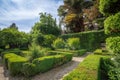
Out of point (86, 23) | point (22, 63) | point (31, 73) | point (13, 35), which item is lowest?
point (31, 73)

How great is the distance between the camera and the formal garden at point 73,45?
238 inches

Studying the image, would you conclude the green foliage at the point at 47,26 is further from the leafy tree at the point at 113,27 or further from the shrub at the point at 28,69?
the leafy tree at the point at 113,27

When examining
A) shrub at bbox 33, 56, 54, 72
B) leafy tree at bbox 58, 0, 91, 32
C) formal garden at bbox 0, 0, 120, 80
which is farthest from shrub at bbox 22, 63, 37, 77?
leafy tree at bbox 58, 0, 91, 32

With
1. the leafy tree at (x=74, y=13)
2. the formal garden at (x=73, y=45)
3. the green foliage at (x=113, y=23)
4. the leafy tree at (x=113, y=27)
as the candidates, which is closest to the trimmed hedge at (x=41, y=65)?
the formal garden at (x=73, y=45)

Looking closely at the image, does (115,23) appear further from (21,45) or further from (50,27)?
(50,27)

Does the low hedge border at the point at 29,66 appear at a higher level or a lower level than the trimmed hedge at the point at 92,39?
lower

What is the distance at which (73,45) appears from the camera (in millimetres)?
18484

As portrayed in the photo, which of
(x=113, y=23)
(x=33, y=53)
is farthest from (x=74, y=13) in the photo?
(x=113, y=23)

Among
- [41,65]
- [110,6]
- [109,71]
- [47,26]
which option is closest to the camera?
[109,71]

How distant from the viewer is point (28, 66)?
25.2ft

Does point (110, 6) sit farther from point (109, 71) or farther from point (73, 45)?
point (73, 45)

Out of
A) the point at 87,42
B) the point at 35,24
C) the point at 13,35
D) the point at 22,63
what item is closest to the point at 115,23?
the point at 22,63

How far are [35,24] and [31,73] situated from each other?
24.3 m

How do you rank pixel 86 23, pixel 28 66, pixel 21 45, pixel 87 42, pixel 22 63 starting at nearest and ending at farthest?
pixel 28 66 < pixel 22 63 < pixel 87 42 < pixel 21 45 < pixel 86 23
